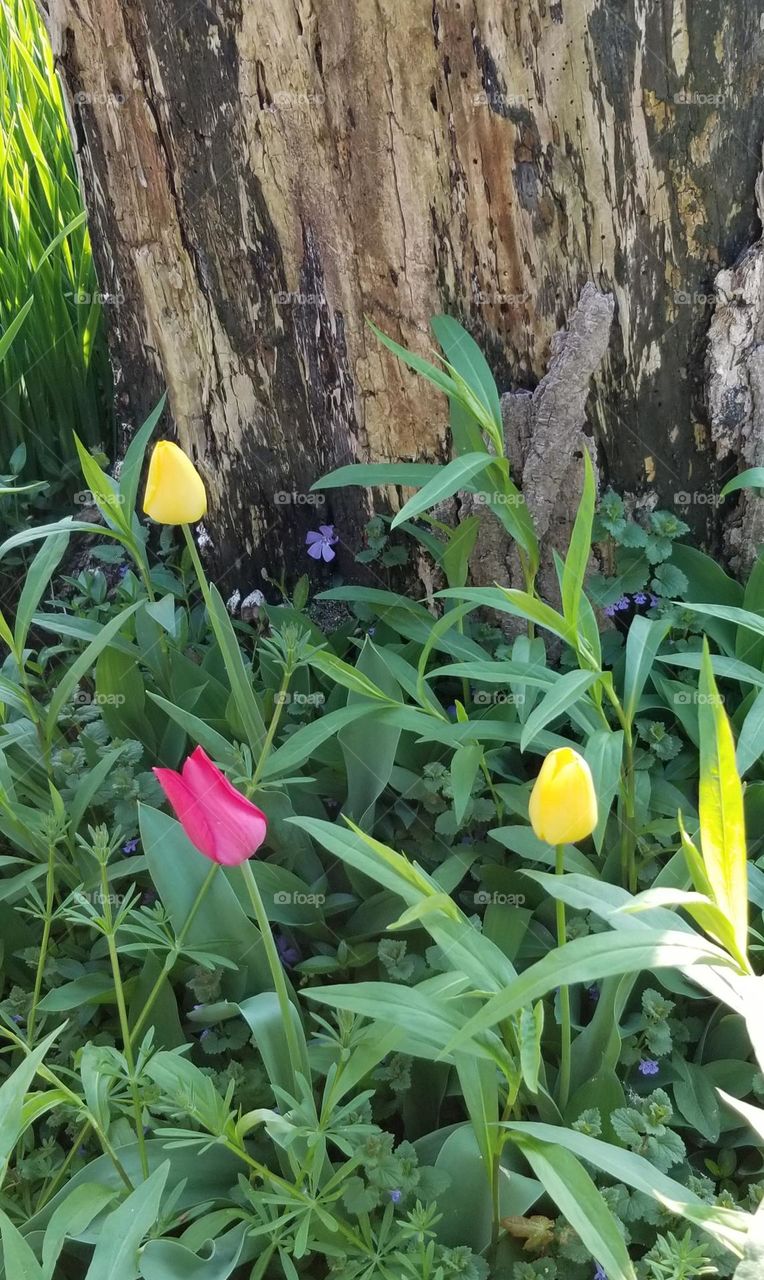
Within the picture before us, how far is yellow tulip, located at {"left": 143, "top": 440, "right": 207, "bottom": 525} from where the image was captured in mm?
1234

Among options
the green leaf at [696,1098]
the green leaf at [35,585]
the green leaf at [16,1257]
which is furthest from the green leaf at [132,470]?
the green leaf at [696,1098]

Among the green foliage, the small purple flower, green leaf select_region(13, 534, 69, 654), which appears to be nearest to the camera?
green leaf select_region(13, 534, 69, 654)

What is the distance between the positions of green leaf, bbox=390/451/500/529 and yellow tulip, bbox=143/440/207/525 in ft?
0.80

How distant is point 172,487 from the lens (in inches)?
48.8

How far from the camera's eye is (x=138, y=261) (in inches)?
73.1

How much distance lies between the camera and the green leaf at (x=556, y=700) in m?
1.15

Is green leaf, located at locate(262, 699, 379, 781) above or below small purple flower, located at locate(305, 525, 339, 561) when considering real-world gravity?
below

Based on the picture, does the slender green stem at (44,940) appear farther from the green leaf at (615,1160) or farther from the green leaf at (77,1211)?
the green leaf at (615,1160)

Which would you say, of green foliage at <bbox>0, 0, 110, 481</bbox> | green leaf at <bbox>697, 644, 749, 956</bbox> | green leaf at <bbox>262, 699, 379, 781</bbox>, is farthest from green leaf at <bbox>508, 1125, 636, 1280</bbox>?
green foliage at <bbox>0, 0, 110, 481</bbox>

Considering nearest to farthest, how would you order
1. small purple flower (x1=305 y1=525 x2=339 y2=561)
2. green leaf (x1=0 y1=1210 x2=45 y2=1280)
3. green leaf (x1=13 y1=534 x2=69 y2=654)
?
green leaf (x1=0 y1=1210 x2=45 y2=1280) < green leaf (x1=13 y1=534 x2=69 y2=654) < small purple flower (x1=305 y1=525 x2=339 y2=561)

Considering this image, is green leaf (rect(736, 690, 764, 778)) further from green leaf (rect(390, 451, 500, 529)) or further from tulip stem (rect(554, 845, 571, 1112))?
green leaf (rect(390, 451, 500, 529))

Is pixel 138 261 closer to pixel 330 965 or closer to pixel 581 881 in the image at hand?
pixel 330 965

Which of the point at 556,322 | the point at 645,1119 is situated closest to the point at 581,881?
the point at 645,1119

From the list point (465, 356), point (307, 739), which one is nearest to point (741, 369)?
point (465, 356)
